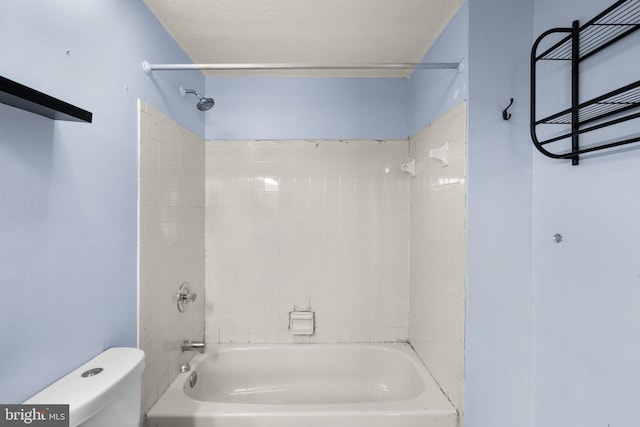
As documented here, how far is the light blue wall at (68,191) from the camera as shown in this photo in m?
0.84

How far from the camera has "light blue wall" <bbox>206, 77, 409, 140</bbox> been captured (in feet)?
7.50

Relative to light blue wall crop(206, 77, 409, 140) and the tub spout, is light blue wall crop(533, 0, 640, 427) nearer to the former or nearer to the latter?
light blue wall crop(206, 77, 409, 140)

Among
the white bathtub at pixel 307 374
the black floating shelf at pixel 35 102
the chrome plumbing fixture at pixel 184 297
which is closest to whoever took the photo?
the black floating shelf at pixel 35 102

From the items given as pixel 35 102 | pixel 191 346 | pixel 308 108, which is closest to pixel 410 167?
pixel 308 108

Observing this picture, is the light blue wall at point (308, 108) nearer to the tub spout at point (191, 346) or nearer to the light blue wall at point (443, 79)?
the light blue wall at point (443, 79)

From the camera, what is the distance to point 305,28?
1.67m

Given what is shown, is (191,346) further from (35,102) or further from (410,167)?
(410,167)

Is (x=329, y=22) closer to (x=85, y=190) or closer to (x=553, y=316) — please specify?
(x=85, y=190)

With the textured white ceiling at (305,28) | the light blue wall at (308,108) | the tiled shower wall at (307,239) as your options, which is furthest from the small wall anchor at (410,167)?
the textured white ceiling at (305,28)

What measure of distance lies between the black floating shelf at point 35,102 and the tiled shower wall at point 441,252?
4.59ft

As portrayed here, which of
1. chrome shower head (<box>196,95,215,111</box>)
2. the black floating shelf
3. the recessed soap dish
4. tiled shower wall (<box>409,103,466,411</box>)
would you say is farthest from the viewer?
the recessed soap dish

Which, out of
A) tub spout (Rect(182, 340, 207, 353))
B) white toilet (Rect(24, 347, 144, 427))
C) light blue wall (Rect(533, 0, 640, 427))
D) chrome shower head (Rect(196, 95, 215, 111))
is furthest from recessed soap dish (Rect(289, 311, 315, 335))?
chrome shower head (Rect(196, 95, 215, 111))

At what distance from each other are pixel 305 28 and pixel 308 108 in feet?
2.16

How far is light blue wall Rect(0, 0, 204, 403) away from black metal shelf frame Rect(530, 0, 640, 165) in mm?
1511
